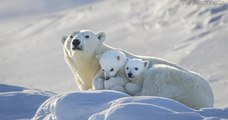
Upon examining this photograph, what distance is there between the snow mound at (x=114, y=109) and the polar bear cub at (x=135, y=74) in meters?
1.30

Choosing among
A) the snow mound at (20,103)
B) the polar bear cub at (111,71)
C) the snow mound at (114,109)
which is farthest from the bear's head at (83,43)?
the snow mound at (114,109)

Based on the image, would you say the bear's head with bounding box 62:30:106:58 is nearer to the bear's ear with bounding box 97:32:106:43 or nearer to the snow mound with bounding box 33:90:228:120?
the bear's ear with bounding box 97:32:106:43

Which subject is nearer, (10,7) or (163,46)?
(163,46)

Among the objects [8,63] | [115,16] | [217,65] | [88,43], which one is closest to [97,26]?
[115,16]

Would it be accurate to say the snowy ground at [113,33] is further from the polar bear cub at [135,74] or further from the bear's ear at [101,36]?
the polar bear cub at [135,74]

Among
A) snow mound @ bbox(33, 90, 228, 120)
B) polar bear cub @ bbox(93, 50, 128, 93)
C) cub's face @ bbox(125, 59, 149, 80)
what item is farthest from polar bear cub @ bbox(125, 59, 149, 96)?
snow mound @ bbox(33, 90, 228, 120)

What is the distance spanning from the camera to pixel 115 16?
212 feet

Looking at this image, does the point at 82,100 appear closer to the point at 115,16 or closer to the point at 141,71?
the point at 141,71

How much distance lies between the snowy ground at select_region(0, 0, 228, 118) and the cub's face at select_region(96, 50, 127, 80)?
114ft

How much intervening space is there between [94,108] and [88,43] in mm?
2726

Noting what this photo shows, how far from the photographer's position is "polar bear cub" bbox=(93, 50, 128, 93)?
948cm

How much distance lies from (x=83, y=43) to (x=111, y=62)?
685mm

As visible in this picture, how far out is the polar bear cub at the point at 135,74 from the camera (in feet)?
30.8

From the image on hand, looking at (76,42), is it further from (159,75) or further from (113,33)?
(113,33)
